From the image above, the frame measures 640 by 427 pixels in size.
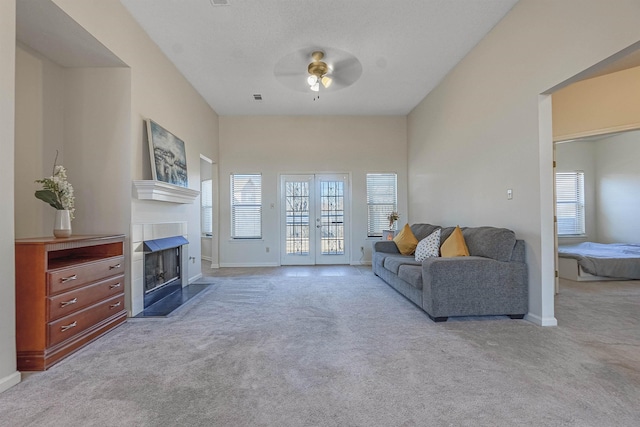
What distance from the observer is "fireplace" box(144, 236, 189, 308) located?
11.8 ft

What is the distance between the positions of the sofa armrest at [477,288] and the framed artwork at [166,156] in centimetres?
329

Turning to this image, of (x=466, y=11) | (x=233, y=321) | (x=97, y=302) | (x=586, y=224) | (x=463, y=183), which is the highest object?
(x=466, y=11)

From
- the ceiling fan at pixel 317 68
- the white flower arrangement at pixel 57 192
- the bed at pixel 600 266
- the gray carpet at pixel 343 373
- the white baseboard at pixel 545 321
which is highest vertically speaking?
the ceiling fan at pixel 317 68

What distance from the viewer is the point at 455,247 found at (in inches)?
141

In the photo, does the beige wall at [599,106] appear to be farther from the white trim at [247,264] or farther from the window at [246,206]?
the white trim at [247,264]

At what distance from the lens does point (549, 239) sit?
9.45ft

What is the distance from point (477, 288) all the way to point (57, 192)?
3948 mm

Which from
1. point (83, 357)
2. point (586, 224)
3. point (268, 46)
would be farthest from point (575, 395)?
point (586, 224)

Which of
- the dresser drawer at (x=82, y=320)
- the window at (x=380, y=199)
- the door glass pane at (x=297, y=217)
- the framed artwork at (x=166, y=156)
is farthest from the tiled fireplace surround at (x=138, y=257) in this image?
the window at (x=380, y=199)

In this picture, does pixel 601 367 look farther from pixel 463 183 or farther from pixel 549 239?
pixel 463 183

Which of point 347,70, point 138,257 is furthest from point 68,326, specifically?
point 347,70

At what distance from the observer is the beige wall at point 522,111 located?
2.38 metres

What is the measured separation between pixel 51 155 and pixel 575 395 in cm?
470

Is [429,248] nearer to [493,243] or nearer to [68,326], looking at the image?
[493,243]
